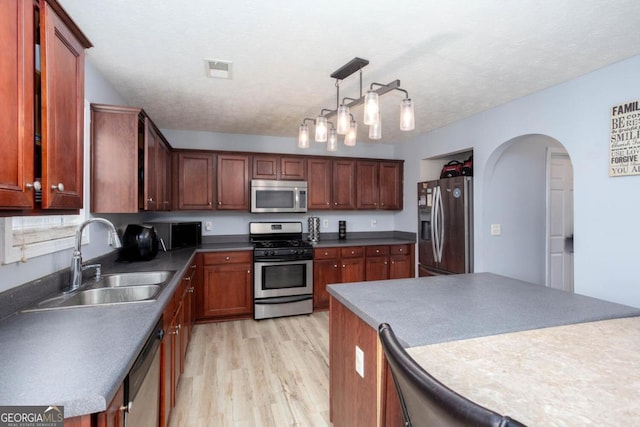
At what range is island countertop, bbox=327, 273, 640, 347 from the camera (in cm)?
116

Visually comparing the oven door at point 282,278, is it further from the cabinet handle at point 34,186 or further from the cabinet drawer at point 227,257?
the cabinet handle at point 34,186

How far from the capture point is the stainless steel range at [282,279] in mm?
3660

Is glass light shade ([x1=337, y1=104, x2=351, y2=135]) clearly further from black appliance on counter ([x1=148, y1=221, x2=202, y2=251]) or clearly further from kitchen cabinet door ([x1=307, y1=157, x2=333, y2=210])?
black appliance on counter ([x1=148, y1=221, x2=202, y2=251])

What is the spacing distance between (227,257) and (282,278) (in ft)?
2.32

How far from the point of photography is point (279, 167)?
4.09 meters

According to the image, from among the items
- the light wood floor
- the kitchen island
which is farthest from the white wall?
the light wood floor

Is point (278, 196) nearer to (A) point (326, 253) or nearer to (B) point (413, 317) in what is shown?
(A) point (326, 253)

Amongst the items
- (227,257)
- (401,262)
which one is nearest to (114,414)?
(227,257)

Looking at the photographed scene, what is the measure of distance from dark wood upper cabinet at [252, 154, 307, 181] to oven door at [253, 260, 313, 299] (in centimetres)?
116

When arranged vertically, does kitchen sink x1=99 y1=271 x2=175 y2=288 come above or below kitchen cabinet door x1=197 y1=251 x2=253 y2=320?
above

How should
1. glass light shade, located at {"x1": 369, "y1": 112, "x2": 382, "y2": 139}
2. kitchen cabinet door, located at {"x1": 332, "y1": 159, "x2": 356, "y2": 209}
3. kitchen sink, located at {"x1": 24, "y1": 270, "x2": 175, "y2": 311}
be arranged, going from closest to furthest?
kitchen sink, located at {"x1": 24, "y1": 270, "x2": 175, "y2": 311}, glass light shade, located at {"x1": 369, "y1": 112, "x2": 382, "y2": 139}, kitchen cabinet door, located at {"x1": 332, "y1": 159, "x2": 356, "y2": 209}

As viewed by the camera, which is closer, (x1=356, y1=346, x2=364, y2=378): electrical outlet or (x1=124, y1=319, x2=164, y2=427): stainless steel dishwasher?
(x1=124, y1=319, x2=164, y2=427): stainless steel dishwasher

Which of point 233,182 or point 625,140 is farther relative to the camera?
point 233,182

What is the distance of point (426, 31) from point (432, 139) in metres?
2.41
